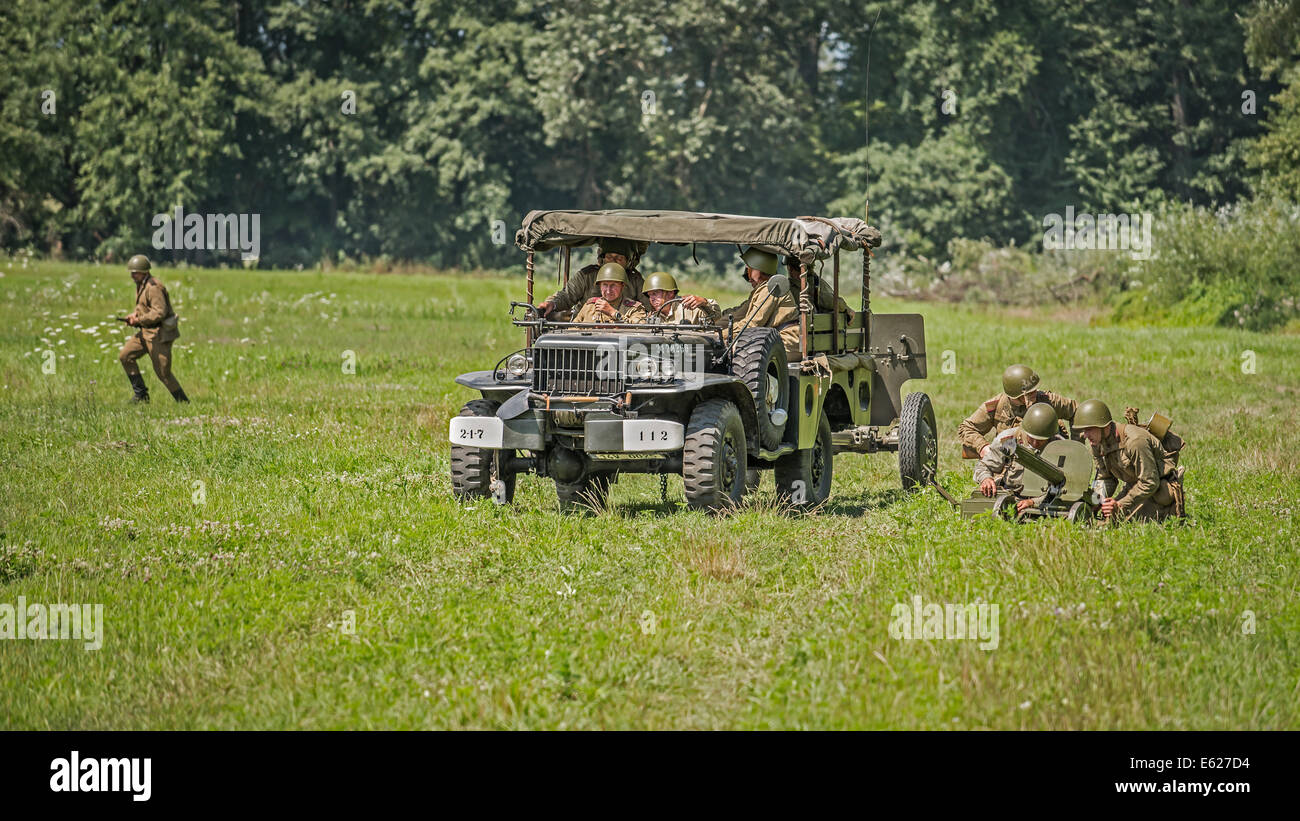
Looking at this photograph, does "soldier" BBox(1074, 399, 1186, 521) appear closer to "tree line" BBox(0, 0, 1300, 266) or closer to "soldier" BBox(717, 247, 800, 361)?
"soldier" BBox(717, 247, 800, 361)

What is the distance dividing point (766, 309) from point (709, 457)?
218 cm

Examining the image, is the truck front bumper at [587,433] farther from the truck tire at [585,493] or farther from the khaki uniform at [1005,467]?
the khaki uniform at [1005,467]

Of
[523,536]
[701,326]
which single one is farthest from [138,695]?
[701,326]

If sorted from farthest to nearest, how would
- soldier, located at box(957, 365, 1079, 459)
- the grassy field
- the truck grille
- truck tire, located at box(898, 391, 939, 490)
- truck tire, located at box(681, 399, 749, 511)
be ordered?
truck tire, located at box(898, 391, 939, 490), soldier, located at box(957, 365, 1079, 459), the truck grille, truck tire, located at box(681, 399, 749, 511), the grassy field

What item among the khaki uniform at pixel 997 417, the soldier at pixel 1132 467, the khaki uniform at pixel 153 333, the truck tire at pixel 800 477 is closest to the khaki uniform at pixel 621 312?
the truck tire at pixel 800 477

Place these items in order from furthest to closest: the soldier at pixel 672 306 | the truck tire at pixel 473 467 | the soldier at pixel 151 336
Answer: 1. the soldier at pixel 151 336
2. the soldier at pixel 672 306
3. the truck tire at pixel 473 467

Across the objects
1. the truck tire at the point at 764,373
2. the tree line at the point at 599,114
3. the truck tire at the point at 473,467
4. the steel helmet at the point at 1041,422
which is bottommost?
the truck tire at the point at 473,467

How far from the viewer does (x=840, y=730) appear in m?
7.08

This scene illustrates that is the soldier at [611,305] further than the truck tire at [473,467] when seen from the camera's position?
Yes

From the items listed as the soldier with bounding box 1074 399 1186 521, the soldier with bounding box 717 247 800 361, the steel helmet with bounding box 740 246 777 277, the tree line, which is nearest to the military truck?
the soldier with bounding box 717 247 800 361

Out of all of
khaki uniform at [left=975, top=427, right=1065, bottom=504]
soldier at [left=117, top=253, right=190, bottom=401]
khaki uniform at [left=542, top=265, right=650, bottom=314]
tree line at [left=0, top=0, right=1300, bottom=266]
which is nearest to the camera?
khaki uniform at [left=975, top=427, right=1065, bottom=504]

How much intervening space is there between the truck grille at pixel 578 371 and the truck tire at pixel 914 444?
12.2 ft

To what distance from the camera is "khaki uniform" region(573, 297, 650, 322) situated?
13234 mm

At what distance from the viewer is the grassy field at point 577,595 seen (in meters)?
7.48
